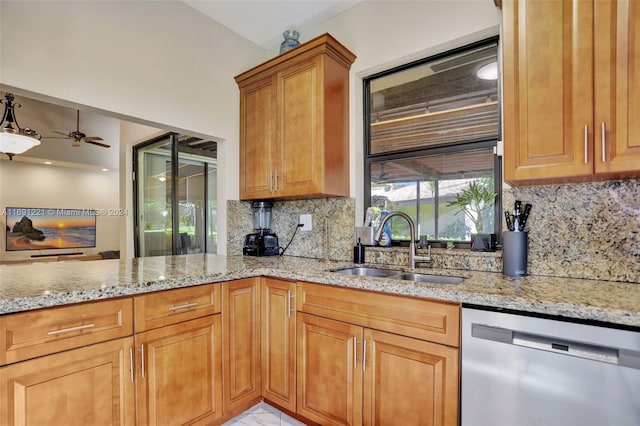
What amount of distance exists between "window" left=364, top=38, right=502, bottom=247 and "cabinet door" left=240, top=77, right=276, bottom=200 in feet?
2.35

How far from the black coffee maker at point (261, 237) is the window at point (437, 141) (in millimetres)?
808

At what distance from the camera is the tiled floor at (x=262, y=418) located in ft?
5.84

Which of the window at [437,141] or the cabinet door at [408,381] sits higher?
the window at [437,141]

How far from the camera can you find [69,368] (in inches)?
46.8

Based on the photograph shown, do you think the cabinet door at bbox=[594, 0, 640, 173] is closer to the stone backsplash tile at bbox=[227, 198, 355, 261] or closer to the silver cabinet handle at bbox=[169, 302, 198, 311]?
the stone backsplash tile at bbox=[227, 198, 355, 261]

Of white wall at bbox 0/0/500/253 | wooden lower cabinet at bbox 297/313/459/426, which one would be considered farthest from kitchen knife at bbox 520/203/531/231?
white wall at bbox 0/0/500/253

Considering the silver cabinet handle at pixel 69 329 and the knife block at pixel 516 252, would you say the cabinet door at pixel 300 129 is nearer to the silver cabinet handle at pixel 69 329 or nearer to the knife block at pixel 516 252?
the knife block at pixel 516 252

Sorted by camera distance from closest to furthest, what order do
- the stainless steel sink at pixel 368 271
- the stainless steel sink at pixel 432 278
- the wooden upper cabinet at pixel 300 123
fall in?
the stainless steel sink at pixel 432 278 → the stainless steel sink at pixel 368 271 → the wooden upper cabinet at pixel 300 123

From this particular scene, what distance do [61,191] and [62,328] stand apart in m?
6.93

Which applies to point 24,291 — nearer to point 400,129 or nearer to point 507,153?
point 507,153

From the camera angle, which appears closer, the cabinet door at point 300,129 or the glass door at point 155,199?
the cabinet door at point 300,129

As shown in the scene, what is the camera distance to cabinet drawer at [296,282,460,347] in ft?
4.06

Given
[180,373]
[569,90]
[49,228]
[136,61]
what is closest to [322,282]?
[180,373]

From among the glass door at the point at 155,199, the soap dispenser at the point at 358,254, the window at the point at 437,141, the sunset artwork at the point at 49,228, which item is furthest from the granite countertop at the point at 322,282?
the sunset artwork at the point at 49,228
